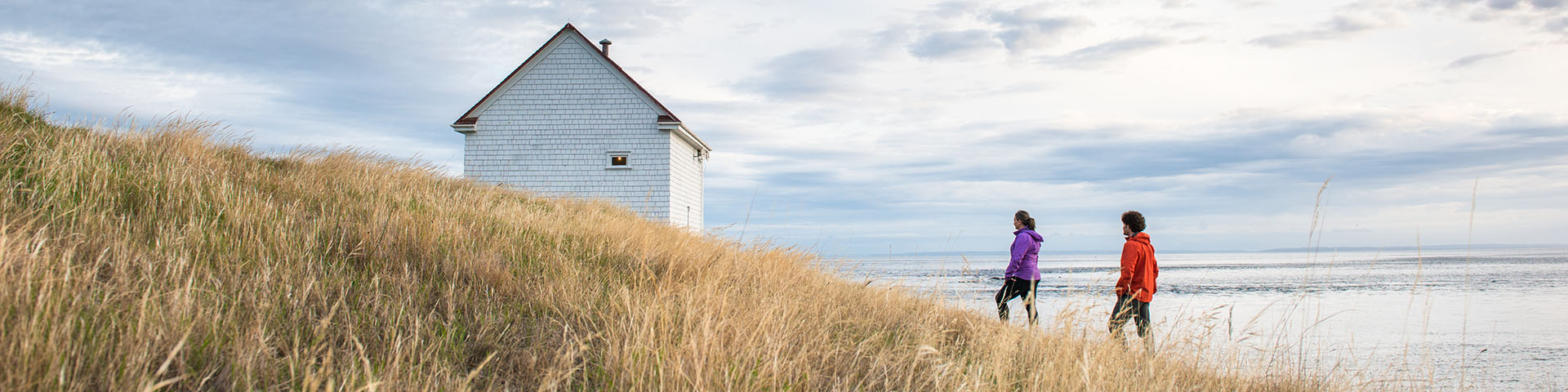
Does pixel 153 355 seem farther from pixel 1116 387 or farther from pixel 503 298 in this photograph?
pixel 1116 387

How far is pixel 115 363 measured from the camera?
2.54m

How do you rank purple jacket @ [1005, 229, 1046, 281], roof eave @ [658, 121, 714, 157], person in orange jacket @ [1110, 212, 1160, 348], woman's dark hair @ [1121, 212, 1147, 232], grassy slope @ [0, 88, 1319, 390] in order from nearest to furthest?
grassy slope @ [0, 88, 1319, 390]
person in orange jacket @ [1110, 212, 1160, 348]
woman's dark hair @ [1121, 212, 1147, 232]
purple jacket @ [1005, 229, 1046, 281]
roof eave @ [658, 121, 714, 157]

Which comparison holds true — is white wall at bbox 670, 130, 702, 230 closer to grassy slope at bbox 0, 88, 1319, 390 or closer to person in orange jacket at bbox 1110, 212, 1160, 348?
person in orange jacket at bbox 1110, 212, 1160, 348

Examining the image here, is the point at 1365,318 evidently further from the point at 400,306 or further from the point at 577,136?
the point at 400,306

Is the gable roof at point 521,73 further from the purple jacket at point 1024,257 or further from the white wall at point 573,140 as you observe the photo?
the purple jacket at point 1024,257

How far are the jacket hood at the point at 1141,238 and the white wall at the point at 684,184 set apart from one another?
12523 millimetres

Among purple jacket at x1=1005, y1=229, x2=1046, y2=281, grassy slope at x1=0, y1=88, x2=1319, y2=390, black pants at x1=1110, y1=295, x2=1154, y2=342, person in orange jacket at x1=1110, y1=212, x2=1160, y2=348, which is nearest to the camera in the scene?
grassy slope at x1=0, y1=88, x2=1319, y2=390

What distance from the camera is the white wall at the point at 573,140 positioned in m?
19.9

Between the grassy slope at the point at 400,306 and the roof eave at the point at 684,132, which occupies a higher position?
the roof eave at the point at 684,132

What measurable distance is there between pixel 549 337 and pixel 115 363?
5.12 feet

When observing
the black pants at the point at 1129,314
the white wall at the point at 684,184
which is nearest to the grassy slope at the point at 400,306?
the black pants at the point at 1129,314

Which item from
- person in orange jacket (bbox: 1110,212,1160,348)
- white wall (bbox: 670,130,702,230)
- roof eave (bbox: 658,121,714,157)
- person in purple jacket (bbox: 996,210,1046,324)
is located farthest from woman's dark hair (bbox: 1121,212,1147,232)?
roof eave (bbox: 658,121,714,157)

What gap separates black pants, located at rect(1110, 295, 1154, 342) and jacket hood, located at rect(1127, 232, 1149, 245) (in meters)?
0.50

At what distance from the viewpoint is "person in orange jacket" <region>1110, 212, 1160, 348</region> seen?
667 centimetres
